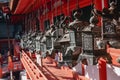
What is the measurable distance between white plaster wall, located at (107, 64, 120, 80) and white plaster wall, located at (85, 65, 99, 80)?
46cm

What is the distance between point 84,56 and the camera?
2.73m

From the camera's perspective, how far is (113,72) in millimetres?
4395

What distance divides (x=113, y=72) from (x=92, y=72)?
936mm

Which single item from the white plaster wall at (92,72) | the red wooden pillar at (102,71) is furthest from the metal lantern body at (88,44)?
the white plaster wall at (92,72)

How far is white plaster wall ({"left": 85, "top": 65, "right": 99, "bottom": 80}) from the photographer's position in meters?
5.05

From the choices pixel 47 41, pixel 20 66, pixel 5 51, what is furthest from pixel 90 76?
pixel 5 51

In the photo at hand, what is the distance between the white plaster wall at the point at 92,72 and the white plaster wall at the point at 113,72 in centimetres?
46

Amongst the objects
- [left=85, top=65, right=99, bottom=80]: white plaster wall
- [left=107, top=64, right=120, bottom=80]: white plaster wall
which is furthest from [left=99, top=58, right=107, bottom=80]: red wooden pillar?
[left=85, top=65, right=99, bottom=80]: white plaster wall

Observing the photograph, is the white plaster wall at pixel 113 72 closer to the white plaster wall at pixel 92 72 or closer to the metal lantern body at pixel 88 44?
the white plaster wall at pixel 92 72

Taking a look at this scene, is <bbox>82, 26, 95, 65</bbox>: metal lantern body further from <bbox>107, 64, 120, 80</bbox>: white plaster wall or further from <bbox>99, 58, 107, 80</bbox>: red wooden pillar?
<bbox>99, 58, 107, 80</bbox>: red wooden pillar

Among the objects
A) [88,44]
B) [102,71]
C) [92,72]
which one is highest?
[88,44]

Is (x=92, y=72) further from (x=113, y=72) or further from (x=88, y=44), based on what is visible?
(x=88, y=44)

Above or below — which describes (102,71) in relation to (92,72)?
above

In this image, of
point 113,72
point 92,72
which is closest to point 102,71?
point 113,72
